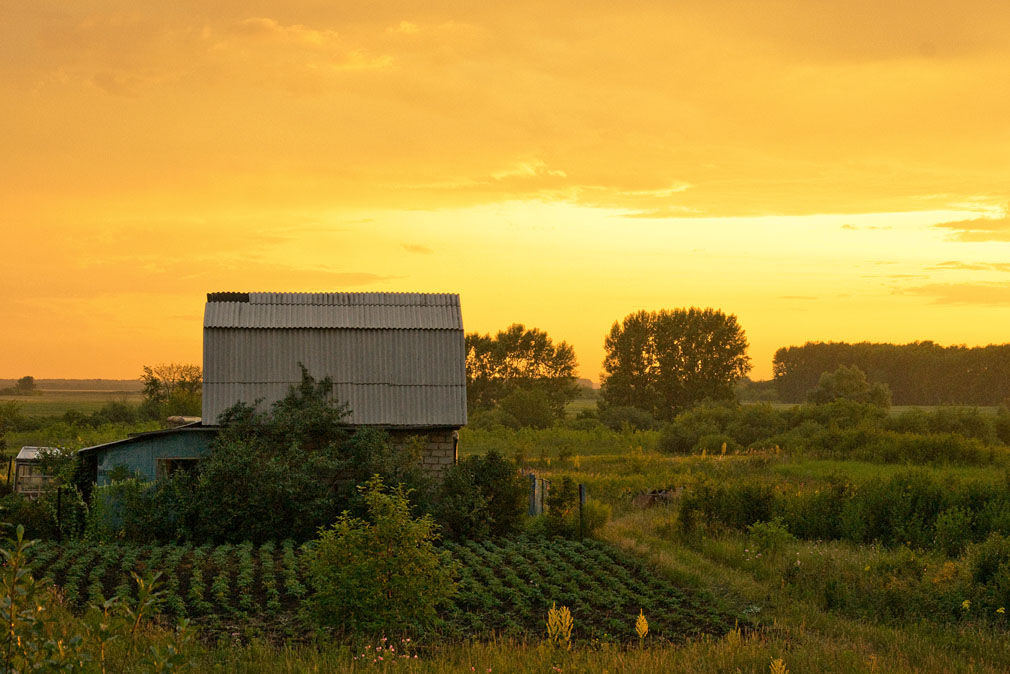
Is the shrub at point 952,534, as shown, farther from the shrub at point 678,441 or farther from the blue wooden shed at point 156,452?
the shrub at point 678,441

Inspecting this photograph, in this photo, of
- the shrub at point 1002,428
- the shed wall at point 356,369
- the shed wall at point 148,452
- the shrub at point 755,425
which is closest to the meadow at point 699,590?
the shed wall at point 148,452

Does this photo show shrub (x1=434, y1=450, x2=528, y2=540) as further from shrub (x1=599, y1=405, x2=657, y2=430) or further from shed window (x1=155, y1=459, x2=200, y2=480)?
shrub (x1=599, y1=405, x2=657, y2=430)

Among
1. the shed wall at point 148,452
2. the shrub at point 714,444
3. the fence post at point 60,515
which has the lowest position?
the shrub at point 714,444


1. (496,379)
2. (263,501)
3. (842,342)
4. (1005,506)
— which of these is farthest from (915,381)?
(263,501)

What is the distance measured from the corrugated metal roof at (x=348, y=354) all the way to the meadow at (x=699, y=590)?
517 centimetres

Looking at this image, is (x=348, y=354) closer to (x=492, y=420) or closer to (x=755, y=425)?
(x=755, y=425)

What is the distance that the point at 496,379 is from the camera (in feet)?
293

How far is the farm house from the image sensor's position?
22234 mm

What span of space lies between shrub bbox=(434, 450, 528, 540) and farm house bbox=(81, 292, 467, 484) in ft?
7.45

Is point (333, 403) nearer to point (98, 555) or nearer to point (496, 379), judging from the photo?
point (98, 555)

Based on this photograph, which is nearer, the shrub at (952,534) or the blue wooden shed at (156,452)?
the shrub at (952,534)

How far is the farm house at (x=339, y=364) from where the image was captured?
72.9 feet

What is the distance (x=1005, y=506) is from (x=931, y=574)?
6375mm

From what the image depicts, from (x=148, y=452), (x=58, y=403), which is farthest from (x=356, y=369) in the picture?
(x=58, y=403)
